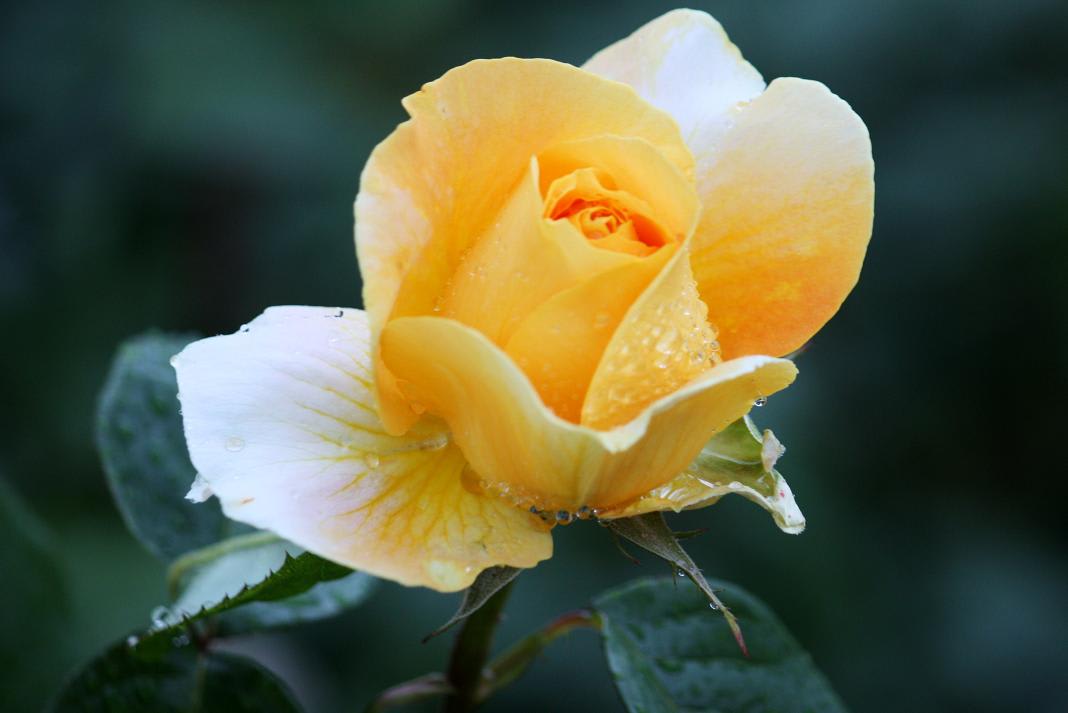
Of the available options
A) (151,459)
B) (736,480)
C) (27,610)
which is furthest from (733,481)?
(27,610)

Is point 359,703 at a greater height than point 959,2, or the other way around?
point 959,2

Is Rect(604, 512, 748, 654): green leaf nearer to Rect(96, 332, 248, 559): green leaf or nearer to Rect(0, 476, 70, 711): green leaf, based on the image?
Rect(96, 332, 248, 559): green leaf

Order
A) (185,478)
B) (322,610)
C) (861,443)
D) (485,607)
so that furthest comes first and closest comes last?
(861,443), (185,478), (322,610), (485,607)

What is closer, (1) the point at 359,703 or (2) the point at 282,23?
(1) the point at 359,703

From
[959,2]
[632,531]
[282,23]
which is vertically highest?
[282,23]

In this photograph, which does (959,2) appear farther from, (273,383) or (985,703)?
(273,383)

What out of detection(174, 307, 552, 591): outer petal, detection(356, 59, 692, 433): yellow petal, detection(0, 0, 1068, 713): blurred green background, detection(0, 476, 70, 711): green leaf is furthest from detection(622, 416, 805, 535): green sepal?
detection(0, 0, 1068, 713): blurred green background

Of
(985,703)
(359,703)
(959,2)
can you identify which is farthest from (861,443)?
(359,703)

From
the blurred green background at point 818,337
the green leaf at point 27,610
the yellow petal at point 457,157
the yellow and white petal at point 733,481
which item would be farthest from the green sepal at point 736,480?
the blurred green background at point 818,337
